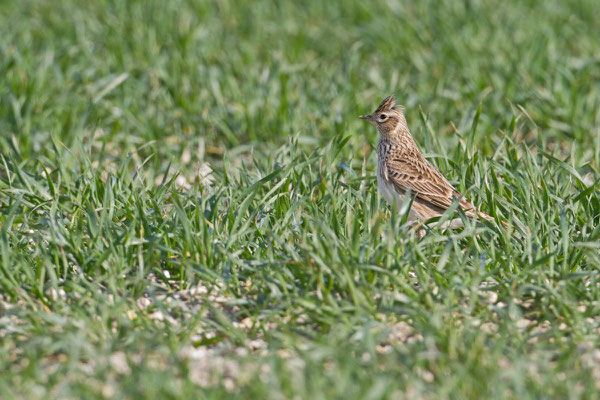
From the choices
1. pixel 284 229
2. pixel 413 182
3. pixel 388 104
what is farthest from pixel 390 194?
pixel 388 104

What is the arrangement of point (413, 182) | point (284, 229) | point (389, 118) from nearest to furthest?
1. point (284, 229)
2. point (413, 182)
3. point (389, 118)

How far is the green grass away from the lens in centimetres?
381

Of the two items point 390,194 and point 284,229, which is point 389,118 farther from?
point 284,229

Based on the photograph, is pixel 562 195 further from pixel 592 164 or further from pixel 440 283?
pixel 440 283

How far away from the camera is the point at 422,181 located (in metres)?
5.54

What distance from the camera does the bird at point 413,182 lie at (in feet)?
17.6

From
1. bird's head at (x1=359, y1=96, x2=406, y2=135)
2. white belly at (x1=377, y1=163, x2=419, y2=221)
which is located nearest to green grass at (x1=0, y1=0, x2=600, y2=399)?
white belly at (x1=377, y1=163, x2=419, y2=221)

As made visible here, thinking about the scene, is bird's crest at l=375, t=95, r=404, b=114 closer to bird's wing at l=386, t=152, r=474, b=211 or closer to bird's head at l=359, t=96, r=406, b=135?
bird's head at l=359, t=96, r=406, b=135

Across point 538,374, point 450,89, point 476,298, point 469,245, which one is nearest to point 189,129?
point 450,89

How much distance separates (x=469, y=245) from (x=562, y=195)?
0.87 metres

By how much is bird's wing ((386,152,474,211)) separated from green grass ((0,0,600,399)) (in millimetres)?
165

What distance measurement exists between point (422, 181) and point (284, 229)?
104cm

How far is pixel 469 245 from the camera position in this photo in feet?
16.3

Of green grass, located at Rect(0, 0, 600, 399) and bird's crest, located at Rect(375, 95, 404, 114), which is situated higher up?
bird's crest, located at Rect(375, 95, 404, 114)
